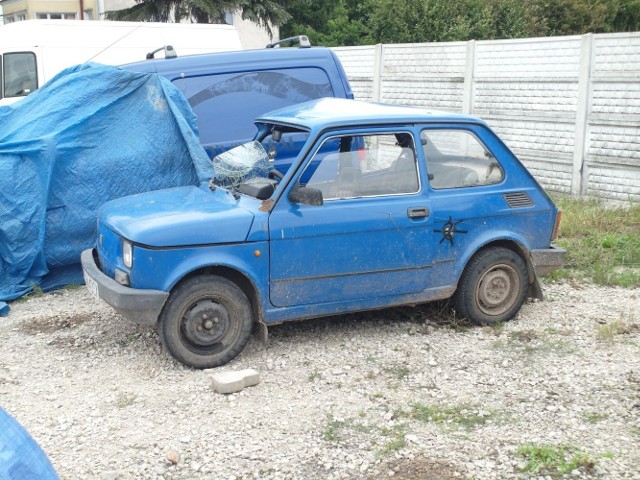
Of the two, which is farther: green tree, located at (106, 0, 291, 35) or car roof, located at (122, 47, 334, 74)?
green tree, located at (106, 0, 291, 35)

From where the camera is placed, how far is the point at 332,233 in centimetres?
552

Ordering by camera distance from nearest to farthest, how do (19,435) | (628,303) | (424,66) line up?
(19,435)
(628,303)
(424,66)

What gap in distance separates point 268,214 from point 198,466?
74.5 inches

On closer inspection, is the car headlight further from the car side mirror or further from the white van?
the white van

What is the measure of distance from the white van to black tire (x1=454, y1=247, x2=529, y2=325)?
22.8 feet

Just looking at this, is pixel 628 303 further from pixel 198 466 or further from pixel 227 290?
pixel 198 466

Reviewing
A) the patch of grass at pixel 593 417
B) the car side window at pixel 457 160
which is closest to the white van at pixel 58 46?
the car side window at pixel 457 160

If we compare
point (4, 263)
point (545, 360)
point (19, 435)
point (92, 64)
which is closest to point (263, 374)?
point (545, 360)

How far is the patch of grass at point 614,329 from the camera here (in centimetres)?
591

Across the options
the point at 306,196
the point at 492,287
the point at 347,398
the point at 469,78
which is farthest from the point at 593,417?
the point at 469,78

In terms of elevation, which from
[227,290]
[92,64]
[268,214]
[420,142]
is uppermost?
[92,64]

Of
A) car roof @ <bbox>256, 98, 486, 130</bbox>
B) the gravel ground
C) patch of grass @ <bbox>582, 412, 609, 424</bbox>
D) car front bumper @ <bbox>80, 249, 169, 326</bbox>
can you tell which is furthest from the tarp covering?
patch of grass @ <bbox>582, 412, 609, 424</bbox>

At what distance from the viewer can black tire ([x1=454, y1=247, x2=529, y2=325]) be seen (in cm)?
609

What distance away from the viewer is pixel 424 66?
43.5 ft
